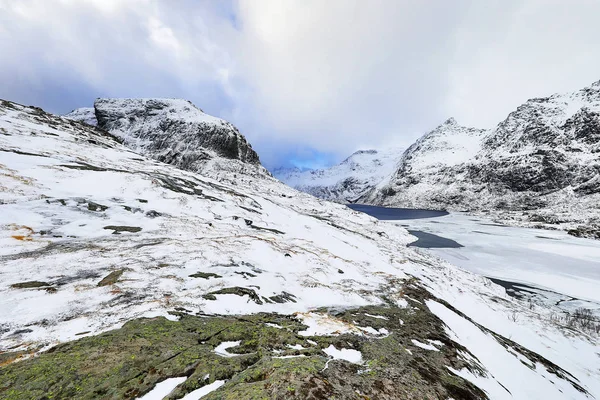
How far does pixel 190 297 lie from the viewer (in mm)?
8938

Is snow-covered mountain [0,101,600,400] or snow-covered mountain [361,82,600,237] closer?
snow-covered mountain [0,101,600,400]

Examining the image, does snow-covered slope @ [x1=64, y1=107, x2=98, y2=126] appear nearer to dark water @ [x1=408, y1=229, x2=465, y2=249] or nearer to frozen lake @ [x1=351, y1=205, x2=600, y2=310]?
dark water @ [x1=408, y1=229, x2=465, y2=249]

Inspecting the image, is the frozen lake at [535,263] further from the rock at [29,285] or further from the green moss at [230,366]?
the rock at [29,285]

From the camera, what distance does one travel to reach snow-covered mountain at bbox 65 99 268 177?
338 feet

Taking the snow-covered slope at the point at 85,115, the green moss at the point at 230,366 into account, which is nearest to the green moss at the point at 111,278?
the green moss at the point at 230,366

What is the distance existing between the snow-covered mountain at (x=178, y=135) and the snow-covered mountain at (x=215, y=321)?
264ft

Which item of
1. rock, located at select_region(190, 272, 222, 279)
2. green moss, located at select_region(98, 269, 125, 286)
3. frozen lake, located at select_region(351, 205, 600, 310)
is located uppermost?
green moss, located at select_region(98, 269, 125, 286)

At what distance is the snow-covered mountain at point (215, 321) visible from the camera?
453 centimetres

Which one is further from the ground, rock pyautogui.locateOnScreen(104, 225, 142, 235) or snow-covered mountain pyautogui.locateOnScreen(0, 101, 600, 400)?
rock pyautogui.locateOnScreen(104, 225, 142, 235)

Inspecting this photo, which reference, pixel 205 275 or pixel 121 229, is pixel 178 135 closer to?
pixel 121 229

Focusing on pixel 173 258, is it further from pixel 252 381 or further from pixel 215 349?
pixel 252 381

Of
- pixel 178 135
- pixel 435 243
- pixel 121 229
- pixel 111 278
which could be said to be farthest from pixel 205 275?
pixel 178 135

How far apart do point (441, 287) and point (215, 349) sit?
1996 cm

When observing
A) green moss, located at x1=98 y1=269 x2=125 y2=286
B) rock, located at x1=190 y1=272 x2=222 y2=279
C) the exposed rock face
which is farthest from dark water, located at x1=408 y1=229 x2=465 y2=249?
the exposed rock face
